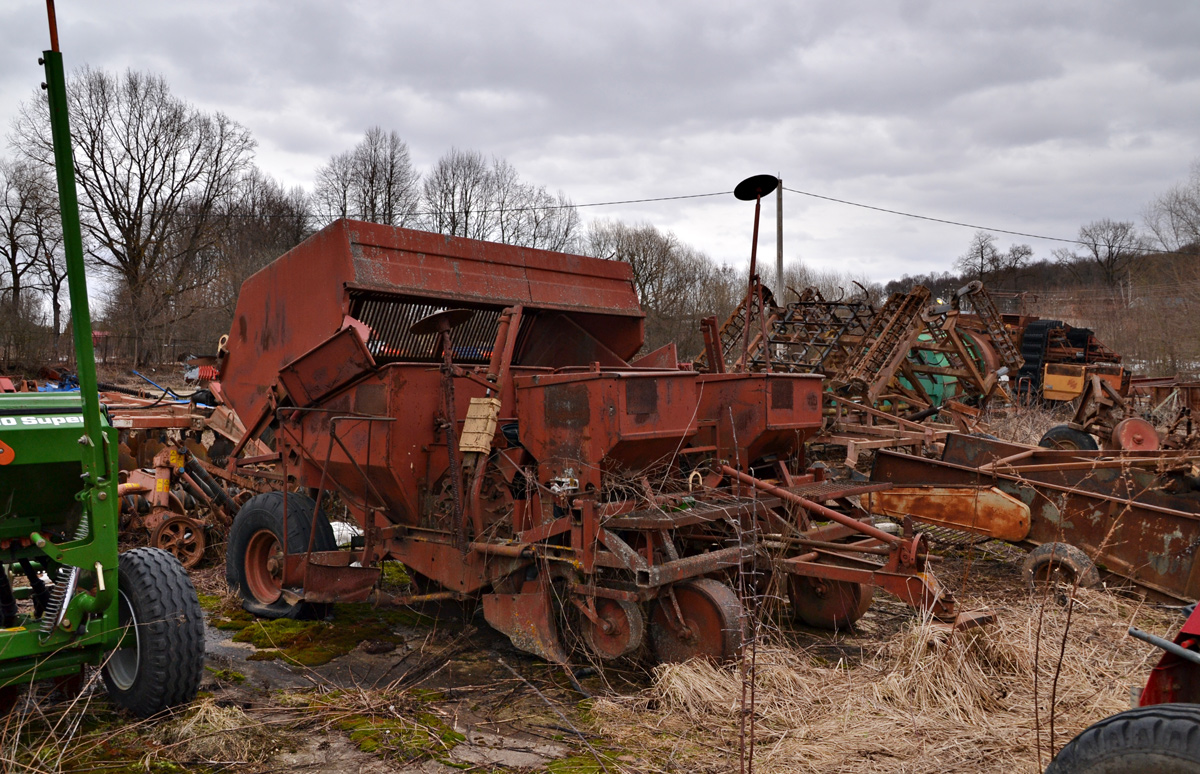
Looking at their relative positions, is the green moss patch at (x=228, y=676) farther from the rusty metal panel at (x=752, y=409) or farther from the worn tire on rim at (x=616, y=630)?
the rusty metal panel at (x=752, y=409)

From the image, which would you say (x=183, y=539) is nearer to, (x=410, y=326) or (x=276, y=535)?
(x=276, y=535)

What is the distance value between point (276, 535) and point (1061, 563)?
5.50 meters

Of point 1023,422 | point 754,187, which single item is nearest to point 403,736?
point 754,187

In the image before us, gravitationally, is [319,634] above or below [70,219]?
below

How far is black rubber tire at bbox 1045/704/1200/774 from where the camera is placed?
2.02 m

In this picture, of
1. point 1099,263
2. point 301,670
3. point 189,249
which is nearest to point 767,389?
point 301,670

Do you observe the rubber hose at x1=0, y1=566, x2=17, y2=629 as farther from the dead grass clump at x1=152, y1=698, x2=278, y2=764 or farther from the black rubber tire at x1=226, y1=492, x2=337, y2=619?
the black rubber tire at x1=226, y1=492, x2=337, y2=619

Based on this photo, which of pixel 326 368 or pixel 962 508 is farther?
pixel 962 508

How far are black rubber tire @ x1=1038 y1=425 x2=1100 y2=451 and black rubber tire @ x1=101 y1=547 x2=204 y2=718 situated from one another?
32.7 feet

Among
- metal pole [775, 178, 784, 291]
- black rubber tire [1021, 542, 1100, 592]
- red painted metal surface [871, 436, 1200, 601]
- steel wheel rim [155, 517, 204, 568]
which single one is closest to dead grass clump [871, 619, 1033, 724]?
red painted metal surface [871, 436, 1200, 601]

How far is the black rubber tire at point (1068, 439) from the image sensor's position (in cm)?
1066

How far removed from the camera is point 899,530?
627 cm

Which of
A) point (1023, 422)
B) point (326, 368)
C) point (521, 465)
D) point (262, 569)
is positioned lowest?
point (262, 569)

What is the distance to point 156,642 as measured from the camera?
150 inches
